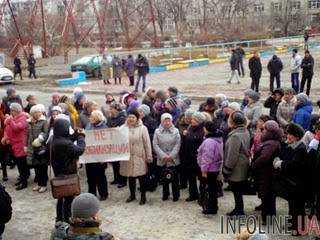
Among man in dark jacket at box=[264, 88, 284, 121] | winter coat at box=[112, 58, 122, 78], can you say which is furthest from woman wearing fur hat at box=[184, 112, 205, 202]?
winter coat at box=[112, 58, 122, 78]

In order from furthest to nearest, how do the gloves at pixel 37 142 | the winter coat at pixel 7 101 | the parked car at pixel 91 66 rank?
the parked car at pixel 91 66 → the winter coat at pixel 7 101 → the gloves at pixel 37 142

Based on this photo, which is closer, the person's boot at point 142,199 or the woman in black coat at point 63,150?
the woman in black coat at point 63,150

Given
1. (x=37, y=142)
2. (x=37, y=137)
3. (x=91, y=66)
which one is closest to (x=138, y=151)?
(x=37, y=142)

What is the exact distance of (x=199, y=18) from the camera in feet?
263

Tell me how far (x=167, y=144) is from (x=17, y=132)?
10.1ft

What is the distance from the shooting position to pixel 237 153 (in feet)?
24.3

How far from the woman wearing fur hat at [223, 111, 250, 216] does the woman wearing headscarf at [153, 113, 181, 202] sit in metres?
1.18

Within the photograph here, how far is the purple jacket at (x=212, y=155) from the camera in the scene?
768cm

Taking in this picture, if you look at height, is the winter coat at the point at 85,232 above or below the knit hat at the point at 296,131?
below

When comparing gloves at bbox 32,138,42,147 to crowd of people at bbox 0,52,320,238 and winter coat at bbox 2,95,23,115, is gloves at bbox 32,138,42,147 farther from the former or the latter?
winter coat at bbox 2,95,23,115

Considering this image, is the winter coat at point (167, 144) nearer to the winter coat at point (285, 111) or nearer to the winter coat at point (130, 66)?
the winter coat at point (285, 111)

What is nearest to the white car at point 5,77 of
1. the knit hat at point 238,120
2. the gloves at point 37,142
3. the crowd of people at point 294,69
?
the crowd of people at point 294,69

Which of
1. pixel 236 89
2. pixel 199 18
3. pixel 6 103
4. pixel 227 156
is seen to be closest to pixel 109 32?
pixel 199 18

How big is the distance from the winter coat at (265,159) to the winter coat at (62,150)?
251 centimetres
